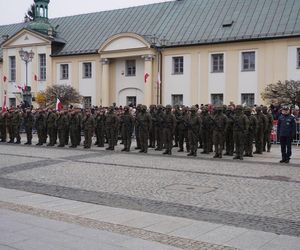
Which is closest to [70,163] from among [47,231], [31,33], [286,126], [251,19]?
[286,126]

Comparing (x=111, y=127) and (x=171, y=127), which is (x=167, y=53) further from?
(x=171, y=127)

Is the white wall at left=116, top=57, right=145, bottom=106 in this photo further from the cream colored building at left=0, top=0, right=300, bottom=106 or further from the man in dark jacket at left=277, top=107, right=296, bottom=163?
the man in dark jacket at left=277, top=107, right=296, bottom=163

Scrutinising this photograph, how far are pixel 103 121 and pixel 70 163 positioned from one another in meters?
6.15

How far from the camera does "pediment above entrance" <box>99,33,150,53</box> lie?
36562mm

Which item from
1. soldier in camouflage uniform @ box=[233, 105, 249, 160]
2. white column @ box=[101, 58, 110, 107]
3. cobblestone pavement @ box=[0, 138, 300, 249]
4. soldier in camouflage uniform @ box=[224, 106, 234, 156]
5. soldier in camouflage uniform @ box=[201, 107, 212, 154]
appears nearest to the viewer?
cobblestone pavement @ box=[0, 138, 300, 249]

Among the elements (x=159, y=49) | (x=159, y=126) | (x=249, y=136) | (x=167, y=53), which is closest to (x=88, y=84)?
(x=159, y=49)

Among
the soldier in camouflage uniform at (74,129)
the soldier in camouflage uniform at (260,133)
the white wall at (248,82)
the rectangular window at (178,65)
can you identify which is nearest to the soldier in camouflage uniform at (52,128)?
the soldier in camouflage uniform at (74,129)

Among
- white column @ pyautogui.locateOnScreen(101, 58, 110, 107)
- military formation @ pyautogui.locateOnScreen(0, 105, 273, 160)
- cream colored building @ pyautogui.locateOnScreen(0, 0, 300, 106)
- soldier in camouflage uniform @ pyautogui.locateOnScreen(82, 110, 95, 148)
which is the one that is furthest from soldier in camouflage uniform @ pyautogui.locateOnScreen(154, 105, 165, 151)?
white column @ pyautogui.locateOnScreen(101, 58, 110, 107)

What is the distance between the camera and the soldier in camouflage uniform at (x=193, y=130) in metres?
17.7

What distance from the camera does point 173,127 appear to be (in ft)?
61.2

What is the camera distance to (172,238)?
6770 mm

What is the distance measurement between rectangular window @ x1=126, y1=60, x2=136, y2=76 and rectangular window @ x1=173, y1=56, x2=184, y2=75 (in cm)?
358

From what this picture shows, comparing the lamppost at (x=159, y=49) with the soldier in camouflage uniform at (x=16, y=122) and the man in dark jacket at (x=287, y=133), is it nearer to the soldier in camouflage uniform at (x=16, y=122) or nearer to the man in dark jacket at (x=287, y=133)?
the soldier in camouflage uniform at (x=16, y=122)

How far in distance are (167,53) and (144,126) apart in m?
18.6
